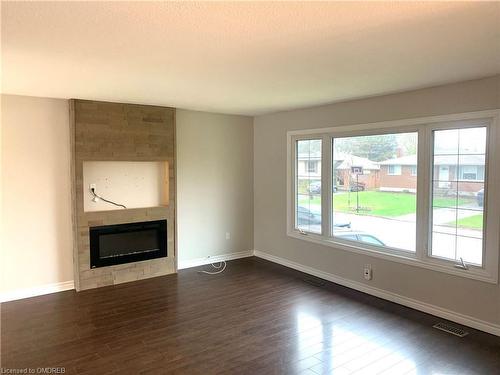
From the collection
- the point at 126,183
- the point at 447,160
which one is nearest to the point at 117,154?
the point at 126,183

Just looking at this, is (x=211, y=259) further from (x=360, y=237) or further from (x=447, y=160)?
(x=447, y=160)

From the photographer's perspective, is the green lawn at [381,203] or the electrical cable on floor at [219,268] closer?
the green lawn at [381,203]

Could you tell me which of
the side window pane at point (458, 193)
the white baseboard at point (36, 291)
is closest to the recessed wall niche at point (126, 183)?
the white baseboard at point (36, 291)

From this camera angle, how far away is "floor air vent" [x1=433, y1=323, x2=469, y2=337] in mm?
3492

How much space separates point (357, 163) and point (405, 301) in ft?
5.64

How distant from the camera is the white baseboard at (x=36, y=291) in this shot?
4371 millimetres

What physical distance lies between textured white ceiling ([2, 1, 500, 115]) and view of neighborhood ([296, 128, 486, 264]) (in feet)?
2.30

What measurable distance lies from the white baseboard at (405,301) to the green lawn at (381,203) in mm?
906

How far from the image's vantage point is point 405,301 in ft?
13.7

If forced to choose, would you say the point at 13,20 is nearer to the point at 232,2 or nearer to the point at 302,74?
the point at 232,2

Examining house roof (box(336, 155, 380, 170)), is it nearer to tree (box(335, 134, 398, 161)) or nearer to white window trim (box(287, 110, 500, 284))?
tree (box(335, 134, 398, 161))

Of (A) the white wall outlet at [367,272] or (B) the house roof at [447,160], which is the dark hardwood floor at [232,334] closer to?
(A) the white wall outlet at [367,272]

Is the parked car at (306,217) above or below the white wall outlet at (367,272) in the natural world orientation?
above

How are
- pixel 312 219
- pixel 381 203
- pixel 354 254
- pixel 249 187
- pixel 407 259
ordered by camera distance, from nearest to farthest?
pixel 407 259 < pixel 381 203 < pixel 354 254 < pixel 312 219 < pixel 249 187
